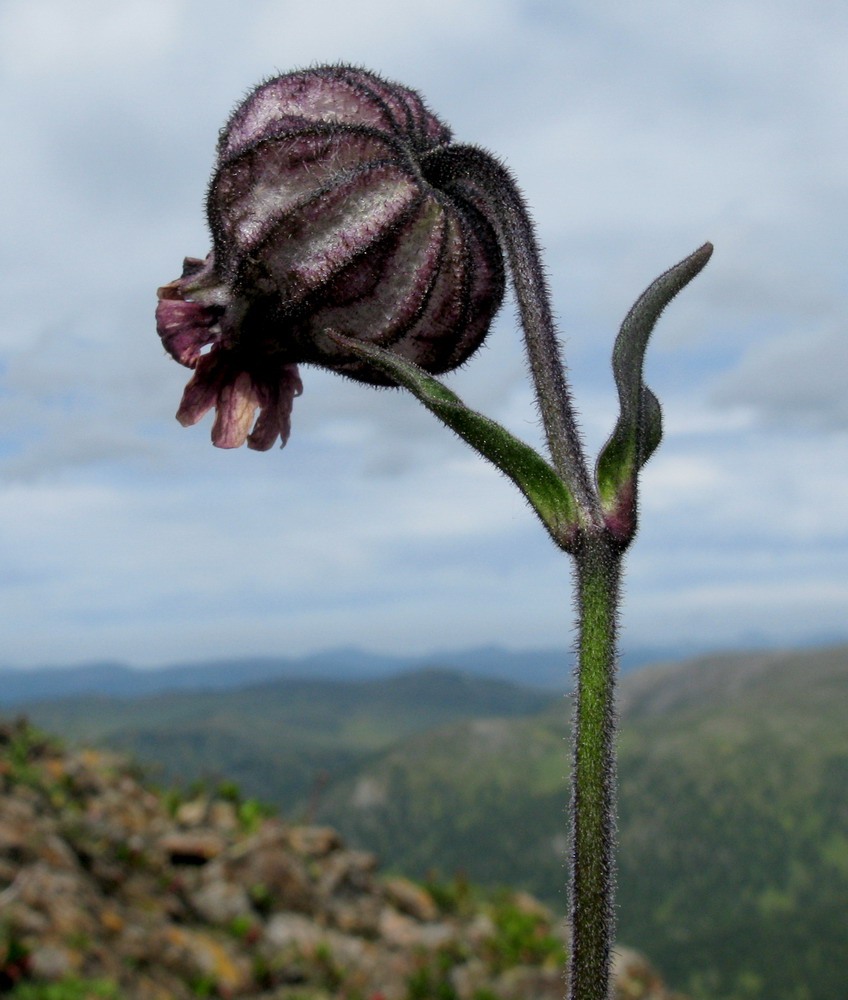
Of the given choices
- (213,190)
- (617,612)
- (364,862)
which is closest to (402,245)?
(213,190)

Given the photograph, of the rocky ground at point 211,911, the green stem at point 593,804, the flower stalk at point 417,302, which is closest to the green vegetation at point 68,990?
the rocky ground at point 211,911

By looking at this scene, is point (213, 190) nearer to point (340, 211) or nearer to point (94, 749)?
point (340, 211)

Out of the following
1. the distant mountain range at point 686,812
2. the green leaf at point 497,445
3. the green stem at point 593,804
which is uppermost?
the green leaf at point 497,445

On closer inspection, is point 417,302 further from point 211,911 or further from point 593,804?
point 211,911

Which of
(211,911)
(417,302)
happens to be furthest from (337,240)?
(211,911)

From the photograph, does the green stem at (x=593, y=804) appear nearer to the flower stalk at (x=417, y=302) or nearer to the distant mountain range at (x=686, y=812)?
the flower stalk at (x=417, y=302)

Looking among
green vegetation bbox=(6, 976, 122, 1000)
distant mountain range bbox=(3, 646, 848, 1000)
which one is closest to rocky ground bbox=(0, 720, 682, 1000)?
green vegetation bbox=(6, 976, 122, 1000)

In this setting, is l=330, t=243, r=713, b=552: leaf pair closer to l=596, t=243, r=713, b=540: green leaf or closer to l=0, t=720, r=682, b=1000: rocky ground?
l=596, t=243, r=713, b=540: green leaf
